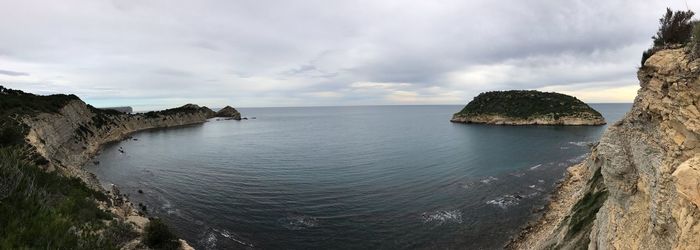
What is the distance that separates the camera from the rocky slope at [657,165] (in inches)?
327

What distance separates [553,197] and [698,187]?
29380 mm

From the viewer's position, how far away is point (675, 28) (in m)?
13.7

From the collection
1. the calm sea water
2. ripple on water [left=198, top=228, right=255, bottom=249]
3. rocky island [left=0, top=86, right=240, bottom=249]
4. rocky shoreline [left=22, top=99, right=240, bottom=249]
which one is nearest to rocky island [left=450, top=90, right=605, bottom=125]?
the calm sea water

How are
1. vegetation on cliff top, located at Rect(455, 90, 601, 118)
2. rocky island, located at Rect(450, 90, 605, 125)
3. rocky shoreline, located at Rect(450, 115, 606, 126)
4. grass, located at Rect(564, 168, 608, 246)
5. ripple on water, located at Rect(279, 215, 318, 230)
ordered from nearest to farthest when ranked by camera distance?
grass, located at Rect(564, 168, 608, 246)
ripple on water, located at Rect(279, 215, 318, 230)
rocky shoreline, located at Rect(450, 115, 606, 126)
rocky island, located at Rect(450, 90, 605, 125)
vegetation on cliff top, located at Rect(455, 90, 601, 118)

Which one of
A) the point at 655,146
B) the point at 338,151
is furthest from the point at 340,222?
the point at 338,151

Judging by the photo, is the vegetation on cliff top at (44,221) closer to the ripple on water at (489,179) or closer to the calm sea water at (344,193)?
the calm sea water at (344,193)

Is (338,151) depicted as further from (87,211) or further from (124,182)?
(87,211)

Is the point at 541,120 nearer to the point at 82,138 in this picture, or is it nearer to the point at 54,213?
the point at 82,138

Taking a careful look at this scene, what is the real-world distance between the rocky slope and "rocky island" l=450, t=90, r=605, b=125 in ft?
400

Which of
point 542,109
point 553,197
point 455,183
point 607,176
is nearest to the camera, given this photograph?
point 607,176

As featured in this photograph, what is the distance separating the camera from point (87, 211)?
17.4m

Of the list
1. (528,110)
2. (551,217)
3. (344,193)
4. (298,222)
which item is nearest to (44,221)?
(298,222)

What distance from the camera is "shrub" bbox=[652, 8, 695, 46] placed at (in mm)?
13281

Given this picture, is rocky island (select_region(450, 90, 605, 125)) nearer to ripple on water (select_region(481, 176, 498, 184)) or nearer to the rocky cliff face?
ripple on water (select_region(481, 176, 498, 184))
